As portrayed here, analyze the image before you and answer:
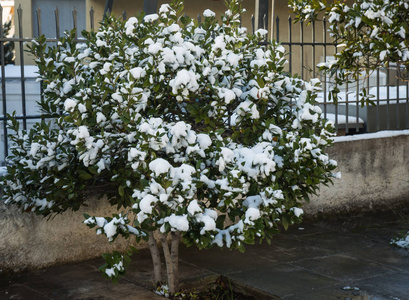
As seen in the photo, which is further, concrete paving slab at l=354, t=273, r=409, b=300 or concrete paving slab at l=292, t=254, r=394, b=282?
concrete paving slab at l=292, t=254, r=394, b=282

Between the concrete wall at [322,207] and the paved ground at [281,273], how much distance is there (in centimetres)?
14

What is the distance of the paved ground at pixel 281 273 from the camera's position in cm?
539

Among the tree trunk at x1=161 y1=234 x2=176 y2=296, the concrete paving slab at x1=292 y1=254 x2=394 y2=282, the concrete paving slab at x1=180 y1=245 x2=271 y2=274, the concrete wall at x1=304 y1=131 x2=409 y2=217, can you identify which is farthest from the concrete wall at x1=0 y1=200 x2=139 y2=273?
the concrete wall at x1=304 y1=131 x2=409 y2=217

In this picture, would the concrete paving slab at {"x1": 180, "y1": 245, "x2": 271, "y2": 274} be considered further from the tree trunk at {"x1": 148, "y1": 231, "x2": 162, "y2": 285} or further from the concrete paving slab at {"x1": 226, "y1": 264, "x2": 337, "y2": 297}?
the tree trunk at {"x1": 148, "y1": 231, "x2": 162, "y2": 285}

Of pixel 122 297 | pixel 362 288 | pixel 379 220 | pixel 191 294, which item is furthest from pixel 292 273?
pixel 379 220

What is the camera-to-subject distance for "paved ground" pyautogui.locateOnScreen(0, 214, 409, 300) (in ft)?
17.7

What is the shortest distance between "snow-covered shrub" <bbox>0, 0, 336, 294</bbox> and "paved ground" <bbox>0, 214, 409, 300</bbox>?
0.65 m

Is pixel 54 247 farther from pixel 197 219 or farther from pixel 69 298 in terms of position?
pixel 197 219

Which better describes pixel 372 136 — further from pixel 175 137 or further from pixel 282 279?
pixel 175 137

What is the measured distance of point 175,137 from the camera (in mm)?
4289

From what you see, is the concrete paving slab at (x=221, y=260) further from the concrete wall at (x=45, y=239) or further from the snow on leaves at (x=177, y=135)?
the snow on leaves at (x=177, y=135)

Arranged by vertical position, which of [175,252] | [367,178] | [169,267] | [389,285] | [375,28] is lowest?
[389,285]

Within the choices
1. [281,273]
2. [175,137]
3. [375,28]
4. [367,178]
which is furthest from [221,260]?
[367,178]

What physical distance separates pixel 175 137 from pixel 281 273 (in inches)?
83.5
